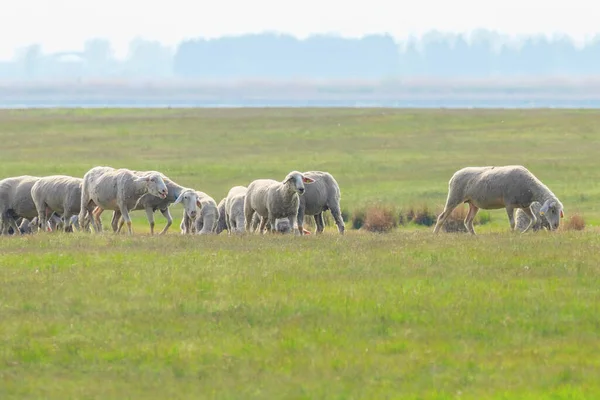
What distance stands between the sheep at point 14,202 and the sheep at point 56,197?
0.49 metres

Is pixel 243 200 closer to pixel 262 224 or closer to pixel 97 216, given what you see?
pixel 262 224

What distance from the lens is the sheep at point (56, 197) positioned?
97.9 ft

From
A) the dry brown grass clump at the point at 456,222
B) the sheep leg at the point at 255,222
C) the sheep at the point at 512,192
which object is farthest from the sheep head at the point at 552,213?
the sheep leg at the point at 255,222

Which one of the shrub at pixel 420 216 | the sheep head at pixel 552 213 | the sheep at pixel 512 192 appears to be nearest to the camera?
the sheep head at pixel 552 213

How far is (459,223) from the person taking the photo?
111 feet

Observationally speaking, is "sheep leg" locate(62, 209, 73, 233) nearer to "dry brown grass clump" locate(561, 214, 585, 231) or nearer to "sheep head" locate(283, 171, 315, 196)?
"sheep head" locate(283, 171, 315, 196)

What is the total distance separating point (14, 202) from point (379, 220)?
32.0ft

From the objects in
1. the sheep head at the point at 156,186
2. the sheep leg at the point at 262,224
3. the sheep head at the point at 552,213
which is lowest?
the sheep leg at the point at 262,224

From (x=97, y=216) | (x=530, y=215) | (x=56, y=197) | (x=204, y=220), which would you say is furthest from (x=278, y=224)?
(x=530, y=215)

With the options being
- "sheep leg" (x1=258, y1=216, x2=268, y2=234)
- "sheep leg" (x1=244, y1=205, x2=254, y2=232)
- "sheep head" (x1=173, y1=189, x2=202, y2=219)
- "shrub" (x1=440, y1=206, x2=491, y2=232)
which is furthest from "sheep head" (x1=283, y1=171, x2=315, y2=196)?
"shrub" (x1=440, y1=206, x2=491, y2=232)

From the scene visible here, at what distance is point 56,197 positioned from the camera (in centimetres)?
2991

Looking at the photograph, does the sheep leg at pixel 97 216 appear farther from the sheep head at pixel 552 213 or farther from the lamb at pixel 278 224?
the sheep head at pixel 552 213

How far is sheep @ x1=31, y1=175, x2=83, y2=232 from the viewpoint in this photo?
29.8m

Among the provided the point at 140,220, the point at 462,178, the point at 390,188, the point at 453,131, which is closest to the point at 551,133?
the point at 453,131
